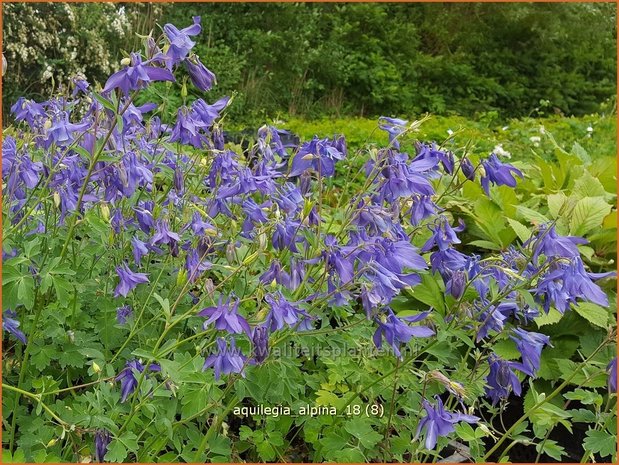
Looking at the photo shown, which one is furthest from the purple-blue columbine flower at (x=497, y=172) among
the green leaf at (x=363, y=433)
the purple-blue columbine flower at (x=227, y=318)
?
the purple-blue columbine flower at (x=227, y=318)

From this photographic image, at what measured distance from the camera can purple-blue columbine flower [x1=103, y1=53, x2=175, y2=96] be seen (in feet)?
5.13

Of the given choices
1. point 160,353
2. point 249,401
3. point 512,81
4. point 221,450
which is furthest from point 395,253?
point 512,81

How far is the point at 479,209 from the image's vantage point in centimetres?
334

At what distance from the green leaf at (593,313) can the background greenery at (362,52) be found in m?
5.90

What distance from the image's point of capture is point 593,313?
2859 mm

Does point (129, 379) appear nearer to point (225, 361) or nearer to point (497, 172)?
point (225, 361)

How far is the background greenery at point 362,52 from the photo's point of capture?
8.23 metres

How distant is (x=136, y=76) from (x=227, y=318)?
1.91 ft

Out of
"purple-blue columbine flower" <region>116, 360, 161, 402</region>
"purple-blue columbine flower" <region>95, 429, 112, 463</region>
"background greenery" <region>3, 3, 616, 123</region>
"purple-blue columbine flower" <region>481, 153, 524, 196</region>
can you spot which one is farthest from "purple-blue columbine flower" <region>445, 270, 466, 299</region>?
"background greenery" <region>3, 3, 616, 123</region>

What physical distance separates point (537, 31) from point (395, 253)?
12571 mm

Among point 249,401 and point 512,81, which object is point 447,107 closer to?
point 512,81

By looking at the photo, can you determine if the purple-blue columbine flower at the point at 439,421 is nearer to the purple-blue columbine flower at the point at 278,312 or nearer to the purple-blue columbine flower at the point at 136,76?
the purple-blue columbine flower at the point at 278,312

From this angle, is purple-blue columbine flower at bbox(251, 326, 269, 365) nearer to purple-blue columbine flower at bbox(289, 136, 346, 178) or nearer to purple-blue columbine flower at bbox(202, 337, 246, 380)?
purple-blue columbine flower at bbox(202, 337, 246, 380)

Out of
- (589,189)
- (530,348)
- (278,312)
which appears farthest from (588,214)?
(278,312)
